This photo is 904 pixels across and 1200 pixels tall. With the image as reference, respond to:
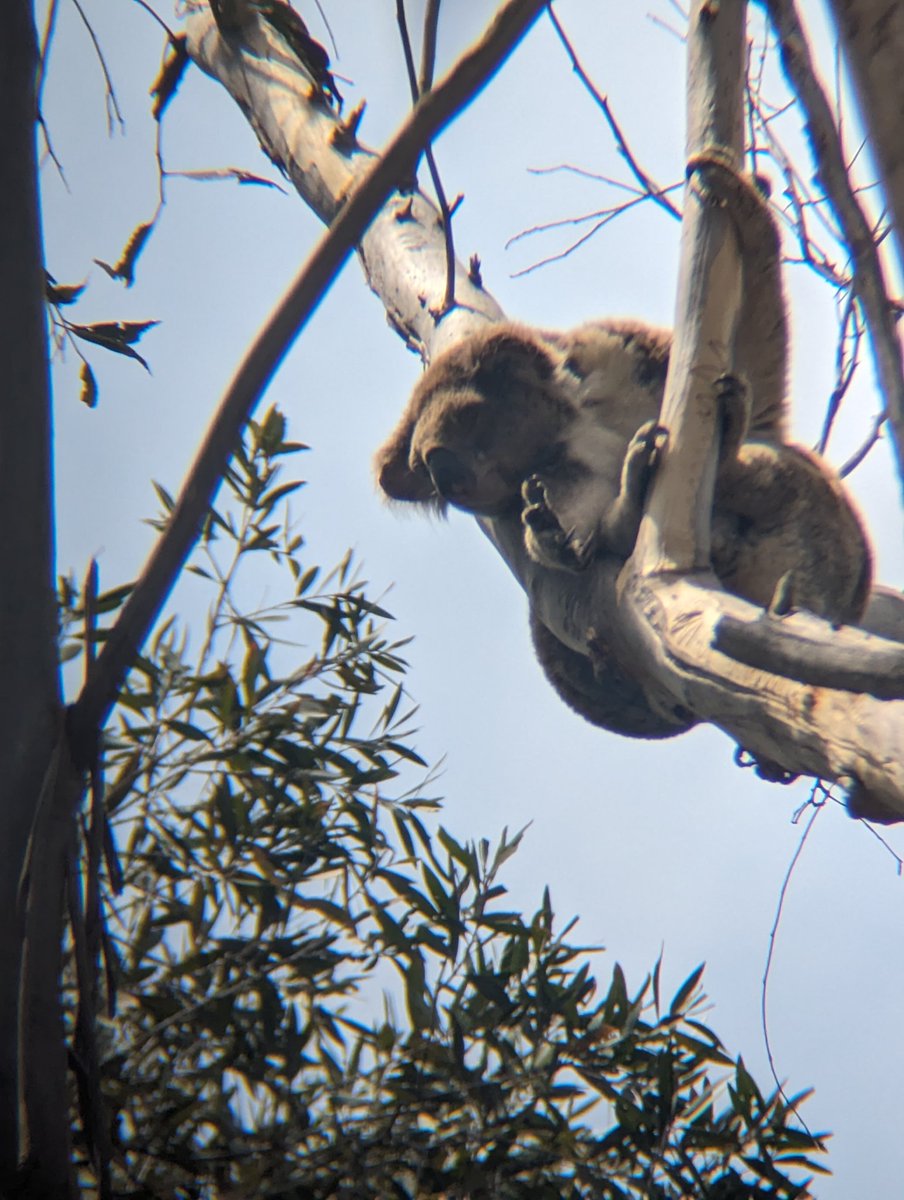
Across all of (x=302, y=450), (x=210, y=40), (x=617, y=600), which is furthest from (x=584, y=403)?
(x=210, y=40)

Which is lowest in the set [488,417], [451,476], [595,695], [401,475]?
[595,695]

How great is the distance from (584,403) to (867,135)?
2.25 m

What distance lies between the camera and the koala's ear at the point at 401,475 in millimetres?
3252

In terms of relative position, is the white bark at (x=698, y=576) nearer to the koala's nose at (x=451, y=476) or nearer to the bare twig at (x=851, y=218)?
the koala's nose at (x=451, y=476)

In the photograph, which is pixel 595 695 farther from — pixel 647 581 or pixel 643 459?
pixel 647 581

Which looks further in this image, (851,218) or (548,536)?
(548,536)

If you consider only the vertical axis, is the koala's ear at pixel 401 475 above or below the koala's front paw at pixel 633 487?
above

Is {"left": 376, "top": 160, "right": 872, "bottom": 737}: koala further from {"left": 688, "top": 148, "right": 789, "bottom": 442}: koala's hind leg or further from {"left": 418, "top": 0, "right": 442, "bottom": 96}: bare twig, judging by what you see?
{"left": 418, "top": 0, "right": 442, "bottom": 96}: bare twig

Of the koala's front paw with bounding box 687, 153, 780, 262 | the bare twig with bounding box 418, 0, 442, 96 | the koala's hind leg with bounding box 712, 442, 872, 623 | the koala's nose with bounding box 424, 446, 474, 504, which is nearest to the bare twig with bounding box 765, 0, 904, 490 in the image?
the koala's front paw with bounding box 687, 153, 780, 262

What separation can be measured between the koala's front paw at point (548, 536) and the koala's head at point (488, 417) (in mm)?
340

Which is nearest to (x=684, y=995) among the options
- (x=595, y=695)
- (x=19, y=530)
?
(x=595, y=695)

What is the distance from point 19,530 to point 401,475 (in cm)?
202

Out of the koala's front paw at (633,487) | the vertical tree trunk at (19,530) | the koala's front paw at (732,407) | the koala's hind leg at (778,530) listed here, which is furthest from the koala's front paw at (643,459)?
the vertical tree trunk at (19,530)

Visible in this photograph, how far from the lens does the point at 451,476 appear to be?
2844 mm
